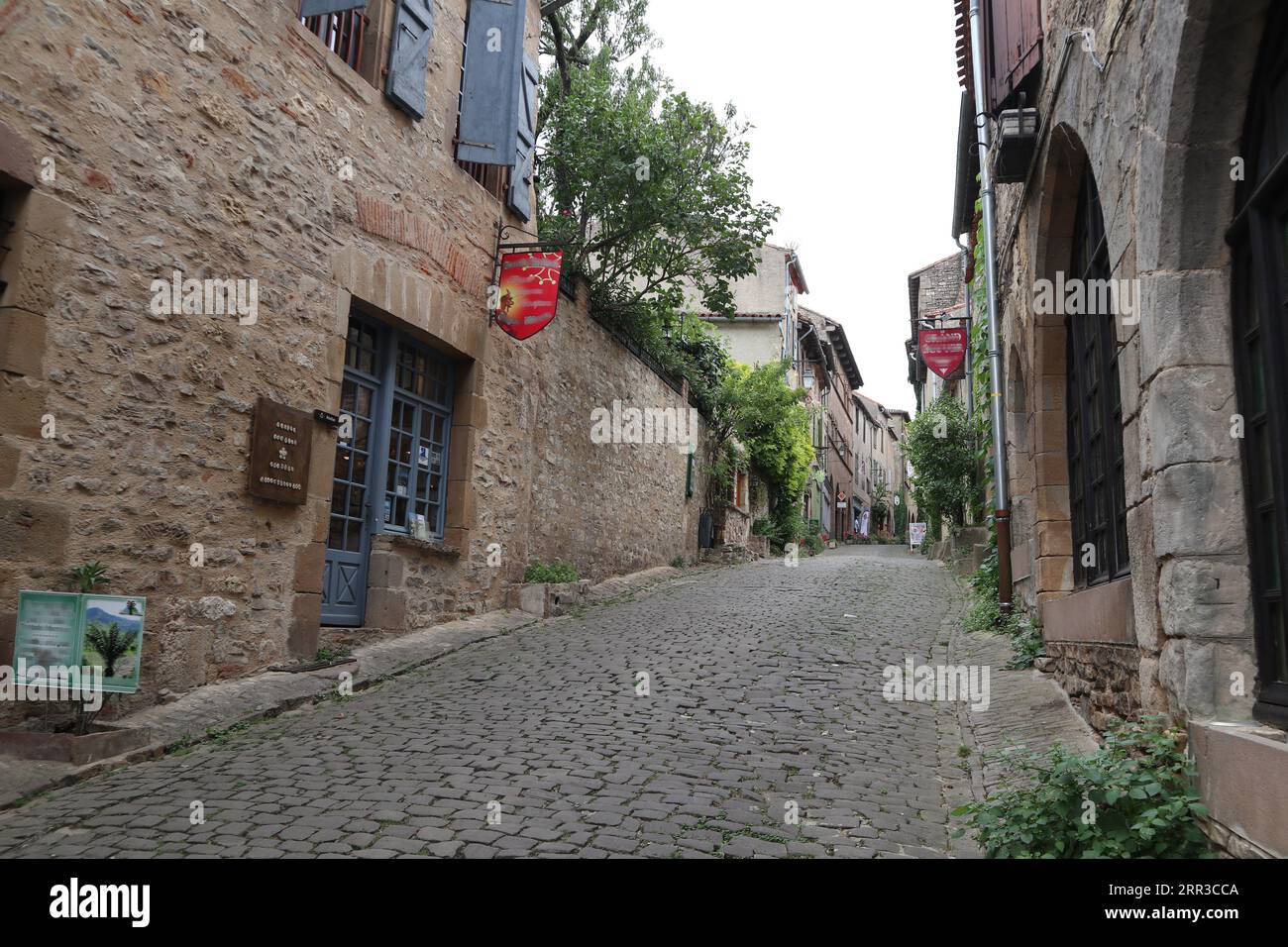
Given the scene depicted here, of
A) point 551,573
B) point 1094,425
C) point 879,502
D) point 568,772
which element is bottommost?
point 568,772

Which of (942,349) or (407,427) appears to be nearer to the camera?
(407,427)

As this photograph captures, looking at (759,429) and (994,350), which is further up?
(759,429)

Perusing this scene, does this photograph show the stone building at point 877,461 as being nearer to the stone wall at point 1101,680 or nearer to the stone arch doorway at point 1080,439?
the stone arch doorway at point 1080,439

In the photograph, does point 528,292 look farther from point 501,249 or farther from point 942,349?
point 942,349

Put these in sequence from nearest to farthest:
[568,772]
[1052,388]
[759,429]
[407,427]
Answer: [568,772], [1052,388], [407,427], [759,429]

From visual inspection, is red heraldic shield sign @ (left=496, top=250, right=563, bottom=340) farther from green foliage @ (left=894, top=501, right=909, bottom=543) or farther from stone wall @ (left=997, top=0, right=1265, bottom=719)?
green foliage @ (left=894, top=501, right=909, bottom=543)

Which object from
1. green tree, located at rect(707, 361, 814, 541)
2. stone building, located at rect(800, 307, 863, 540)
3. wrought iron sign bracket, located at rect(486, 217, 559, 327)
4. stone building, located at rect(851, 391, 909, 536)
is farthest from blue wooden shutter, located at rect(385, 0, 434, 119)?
stone building, located at rect(851, 391, 909, 536)

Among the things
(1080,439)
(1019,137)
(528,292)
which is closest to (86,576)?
(528,292)

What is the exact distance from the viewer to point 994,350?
29.9 feet

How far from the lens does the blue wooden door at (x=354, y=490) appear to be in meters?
7.79

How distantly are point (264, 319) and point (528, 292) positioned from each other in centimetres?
354

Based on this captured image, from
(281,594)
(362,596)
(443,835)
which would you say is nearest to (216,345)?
(281,594)

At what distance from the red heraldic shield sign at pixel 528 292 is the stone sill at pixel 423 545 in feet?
7.25

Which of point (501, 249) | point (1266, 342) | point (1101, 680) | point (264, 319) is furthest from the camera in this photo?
point (501, 249)
